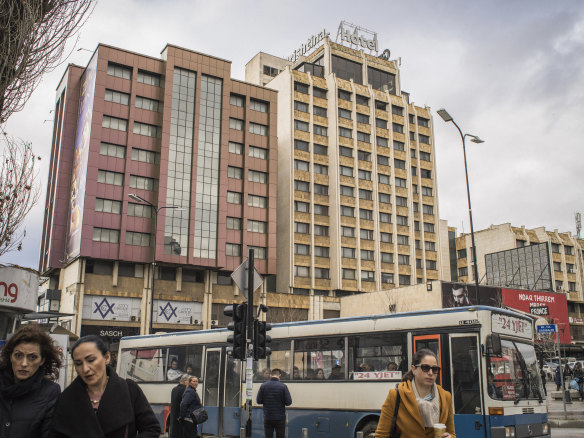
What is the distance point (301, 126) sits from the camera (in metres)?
65.7

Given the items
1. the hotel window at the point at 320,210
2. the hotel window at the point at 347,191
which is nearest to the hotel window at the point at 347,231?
the hotel window at the point at 320,210

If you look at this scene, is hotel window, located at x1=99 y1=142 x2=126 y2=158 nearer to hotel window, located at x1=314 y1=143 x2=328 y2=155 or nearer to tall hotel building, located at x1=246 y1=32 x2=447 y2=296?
tall hotel building, located at x1=246 y1=32 x2=447 y2=296

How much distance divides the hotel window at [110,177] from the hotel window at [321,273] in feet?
73.0

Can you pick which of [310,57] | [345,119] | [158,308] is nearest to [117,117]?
[158,308]

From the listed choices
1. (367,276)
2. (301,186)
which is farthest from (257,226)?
(367,276)

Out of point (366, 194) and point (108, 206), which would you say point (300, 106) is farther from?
point (108, 206)

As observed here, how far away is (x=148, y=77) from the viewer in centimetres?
5388

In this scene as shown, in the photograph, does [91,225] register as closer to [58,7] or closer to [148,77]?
[148,77]

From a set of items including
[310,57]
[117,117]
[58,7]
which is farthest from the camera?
[310,57]

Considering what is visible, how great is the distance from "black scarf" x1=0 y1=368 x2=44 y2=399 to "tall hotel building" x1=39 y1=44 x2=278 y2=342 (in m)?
43.9

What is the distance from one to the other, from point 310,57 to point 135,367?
62.5 meters

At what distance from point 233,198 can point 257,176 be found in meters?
3.58

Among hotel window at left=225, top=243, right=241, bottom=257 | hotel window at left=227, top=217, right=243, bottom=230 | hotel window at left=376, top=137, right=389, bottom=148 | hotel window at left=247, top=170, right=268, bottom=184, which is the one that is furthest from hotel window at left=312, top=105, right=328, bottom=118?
hotel window at left=225, top=243, right=241, bottom=257

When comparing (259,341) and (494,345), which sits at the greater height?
(259,341)
